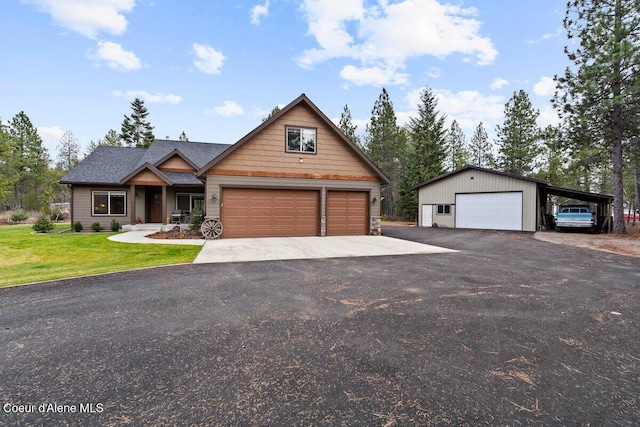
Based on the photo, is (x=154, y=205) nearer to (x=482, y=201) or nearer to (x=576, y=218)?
(x=482, y=201)

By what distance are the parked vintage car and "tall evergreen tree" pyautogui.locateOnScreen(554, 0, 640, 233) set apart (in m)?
1.33

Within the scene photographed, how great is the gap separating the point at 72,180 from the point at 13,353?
56.3ft

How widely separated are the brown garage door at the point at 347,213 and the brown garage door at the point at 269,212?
73 centimetres

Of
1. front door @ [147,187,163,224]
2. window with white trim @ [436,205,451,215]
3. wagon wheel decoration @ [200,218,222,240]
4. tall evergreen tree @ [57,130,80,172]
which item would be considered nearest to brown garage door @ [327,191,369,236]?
wagon wheel decoration @ [200,218,222,240]

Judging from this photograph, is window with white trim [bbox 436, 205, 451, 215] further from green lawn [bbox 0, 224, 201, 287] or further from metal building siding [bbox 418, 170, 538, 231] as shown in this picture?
green lawn [bbox 0, 224, 201, 287]

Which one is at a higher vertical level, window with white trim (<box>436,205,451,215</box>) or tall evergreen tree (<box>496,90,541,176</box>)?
tall evergreen tree (<box>496,90,541,176</box>)

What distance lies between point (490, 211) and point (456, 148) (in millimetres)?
23629

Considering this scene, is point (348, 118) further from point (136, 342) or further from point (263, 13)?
point (136, 342)

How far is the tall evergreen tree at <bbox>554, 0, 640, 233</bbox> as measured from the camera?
14.9 meters

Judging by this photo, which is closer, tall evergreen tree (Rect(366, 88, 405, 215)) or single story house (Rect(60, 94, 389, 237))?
single story house (Rect(60, 94, 389, 237))

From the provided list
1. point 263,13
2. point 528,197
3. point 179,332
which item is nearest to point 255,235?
point 179,332

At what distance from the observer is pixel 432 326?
12.0ft

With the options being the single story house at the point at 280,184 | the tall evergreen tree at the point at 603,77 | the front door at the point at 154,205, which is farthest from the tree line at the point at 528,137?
the front door at the point at 154,205

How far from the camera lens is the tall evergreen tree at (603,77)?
14.9m
